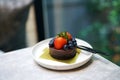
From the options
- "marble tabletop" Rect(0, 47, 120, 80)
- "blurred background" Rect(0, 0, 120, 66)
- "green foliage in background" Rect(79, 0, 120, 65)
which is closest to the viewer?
"marble tabletop" Rect(0, 47, 120, 80)

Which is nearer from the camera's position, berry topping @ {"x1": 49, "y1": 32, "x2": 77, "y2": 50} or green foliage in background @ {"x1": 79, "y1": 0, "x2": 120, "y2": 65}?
berry topping @ {"x1": 49, "y1": 32, "x2": 77, "y2": 50}

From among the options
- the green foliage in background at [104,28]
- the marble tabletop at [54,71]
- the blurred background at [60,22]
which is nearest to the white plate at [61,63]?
the marble tabletop at [54,71]

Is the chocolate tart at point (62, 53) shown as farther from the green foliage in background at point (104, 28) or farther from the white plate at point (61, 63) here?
the green foliage in background at point (104, 28)

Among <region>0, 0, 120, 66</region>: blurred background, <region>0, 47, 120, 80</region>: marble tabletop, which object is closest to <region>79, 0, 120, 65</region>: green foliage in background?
<region>0, 0, 120, 66</region>: blurred background

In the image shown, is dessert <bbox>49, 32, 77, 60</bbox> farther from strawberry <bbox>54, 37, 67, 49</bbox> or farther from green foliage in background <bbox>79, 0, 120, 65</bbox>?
green foliage in background <bbox>79, 0, 120, 65</bbox>

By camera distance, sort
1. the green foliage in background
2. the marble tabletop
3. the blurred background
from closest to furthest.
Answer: the marble tabletop, the blurred background, the green foliage in background

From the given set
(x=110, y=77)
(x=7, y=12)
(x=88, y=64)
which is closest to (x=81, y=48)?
(x=88, y=64)

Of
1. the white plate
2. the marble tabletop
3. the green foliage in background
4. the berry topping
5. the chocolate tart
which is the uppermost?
the berry topping
